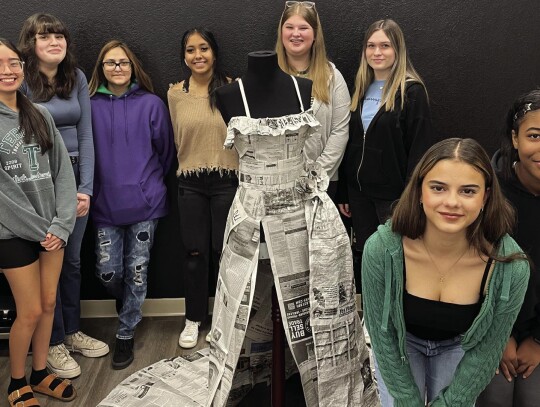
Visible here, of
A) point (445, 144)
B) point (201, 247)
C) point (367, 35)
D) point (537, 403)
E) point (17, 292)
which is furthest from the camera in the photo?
point (201, 247)

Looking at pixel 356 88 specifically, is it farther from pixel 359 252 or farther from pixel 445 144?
pixel 445 144

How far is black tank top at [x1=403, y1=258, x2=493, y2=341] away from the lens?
75.2 inches

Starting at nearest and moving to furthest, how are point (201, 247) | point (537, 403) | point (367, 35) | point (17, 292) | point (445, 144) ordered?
point (445, 144) → point (537, 403) → point (17, 292) → point (367, 35) → point (201, 247)

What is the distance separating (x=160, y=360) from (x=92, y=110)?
51.3 inches

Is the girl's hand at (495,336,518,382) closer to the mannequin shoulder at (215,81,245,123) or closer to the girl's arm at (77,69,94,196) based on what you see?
the mannequin shoulder at (215,81,245,123)

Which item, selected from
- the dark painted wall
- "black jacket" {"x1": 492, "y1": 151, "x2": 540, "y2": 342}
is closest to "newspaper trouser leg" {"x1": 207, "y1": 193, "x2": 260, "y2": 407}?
"black jacket" {"x1": 492, "y1": 151, "x2": 540, "y2": 342}

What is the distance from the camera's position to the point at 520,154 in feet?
7.02

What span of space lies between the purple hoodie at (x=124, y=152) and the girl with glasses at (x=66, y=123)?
11cm

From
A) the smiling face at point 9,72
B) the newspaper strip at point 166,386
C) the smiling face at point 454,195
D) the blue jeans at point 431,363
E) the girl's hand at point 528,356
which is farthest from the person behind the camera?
the newspaper strip at point 166,386

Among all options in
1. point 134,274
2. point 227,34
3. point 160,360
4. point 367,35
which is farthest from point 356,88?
point 160,360

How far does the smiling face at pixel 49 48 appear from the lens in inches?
109

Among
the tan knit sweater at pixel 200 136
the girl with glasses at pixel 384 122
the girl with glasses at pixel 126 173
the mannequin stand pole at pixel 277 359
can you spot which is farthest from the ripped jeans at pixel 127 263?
the girl with glasses at pixel 384 122

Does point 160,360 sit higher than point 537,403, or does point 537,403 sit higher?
point 537,403

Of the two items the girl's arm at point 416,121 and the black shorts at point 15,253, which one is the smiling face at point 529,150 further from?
the black shorts at point 15,253
